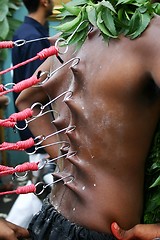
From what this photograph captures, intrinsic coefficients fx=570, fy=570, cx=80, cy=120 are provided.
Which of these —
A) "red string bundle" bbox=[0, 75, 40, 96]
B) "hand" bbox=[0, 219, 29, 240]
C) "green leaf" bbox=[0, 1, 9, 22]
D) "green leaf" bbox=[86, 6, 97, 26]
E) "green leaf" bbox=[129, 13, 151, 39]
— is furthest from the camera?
"green leaf" bbox=[0, 1, 9, 22]

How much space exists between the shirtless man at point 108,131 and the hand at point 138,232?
0.03m

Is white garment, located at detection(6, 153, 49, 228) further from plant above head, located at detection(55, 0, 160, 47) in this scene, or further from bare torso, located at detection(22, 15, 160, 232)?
plant above head, located at detection(55, 0, 160, 47)

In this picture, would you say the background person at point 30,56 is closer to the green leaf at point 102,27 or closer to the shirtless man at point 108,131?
the shirtless man at point 108,131

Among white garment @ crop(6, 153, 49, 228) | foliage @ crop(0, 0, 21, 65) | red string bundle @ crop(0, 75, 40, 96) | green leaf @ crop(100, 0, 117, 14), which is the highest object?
green leaf @ crop(100, 0, 117, 14)

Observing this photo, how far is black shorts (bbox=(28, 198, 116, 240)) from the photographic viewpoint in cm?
198

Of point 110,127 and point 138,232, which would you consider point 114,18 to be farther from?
point 138,232

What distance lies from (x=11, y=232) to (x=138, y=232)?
1.99 feet

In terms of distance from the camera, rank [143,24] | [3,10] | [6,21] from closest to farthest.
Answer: [143,24] < [3,10] < [6,21]

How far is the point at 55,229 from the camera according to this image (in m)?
2.10

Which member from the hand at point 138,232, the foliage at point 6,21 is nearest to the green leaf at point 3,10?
the foliage at point 6,21

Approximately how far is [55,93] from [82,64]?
247 millimetres

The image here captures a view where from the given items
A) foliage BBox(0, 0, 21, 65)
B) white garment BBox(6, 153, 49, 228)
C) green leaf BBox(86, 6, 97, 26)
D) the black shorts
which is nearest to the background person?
white garment BBox(6, 153, 49, 228)

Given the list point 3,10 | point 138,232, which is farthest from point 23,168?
point 3,10

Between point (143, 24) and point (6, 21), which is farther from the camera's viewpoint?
point (6, 21)
